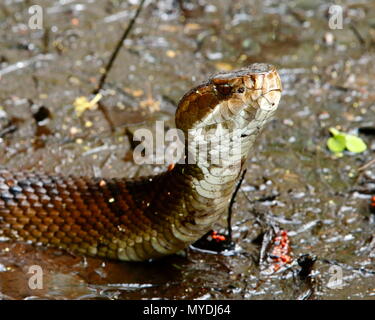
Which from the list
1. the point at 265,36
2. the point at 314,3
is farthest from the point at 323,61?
the point at 314,3

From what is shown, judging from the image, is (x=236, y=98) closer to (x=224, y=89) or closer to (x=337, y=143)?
(x=224, y=89)

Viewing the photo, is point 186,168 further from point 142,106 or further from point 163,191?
point 142,106

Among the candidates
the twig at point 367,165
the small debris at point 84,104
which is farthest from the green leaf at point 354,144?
the small debris at point 84,104
